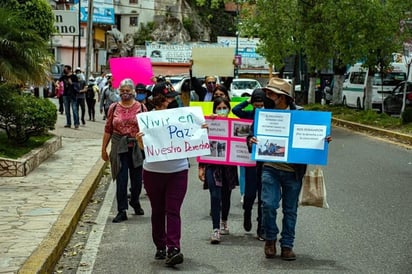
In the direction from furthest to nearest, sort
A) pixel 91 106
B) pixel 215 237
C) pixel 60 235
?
pixel 91 106, pixel 215 237, pixel 60 235

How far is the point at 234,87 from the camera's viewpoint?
38688mm

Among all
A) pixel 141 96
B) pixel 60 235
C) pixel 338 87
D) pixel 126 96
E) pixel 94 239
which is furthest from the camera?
pixel 338 87

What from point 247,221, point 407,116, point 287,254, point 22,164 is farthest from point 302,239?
point 407,116

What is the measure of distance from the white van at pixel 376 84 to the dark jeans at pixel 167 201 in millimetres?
23345

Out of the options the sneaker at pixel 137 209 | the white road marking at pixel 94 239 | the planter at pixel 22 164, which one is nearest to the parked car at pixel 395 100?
the planter at pixel 22 164

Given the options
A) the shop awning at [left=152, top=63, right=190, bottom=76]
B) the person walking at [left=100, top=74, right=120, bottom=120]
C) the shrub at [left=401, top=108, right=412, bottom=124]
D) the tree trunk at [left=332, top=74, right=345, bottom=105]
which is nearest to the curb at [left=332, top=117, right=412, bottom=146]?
the shrub at [left=401, top=108, right=412, bottom=124]

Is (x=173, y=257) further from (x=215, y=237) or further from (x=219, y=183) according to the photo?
(x=219, y=183)

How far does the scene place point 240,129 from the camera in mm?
8180

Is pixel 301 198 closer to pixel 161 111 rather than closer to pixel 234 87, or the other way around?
pixel 161 111

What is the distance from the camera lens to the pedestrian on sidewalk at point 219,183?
771cm

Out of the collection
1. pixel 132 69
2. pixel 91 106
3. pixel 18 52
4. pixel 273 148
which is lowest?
pixel 91 106

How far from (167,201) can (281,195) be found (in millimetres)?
1173

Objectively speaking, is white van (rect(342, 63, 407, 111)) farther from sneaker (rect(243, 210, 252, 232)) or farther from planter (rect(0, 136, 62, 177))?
sneaker (rect(243, 210, 252, 232))

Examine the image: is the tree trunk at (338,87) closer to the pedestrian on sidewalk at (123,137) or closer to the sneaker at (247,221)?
the pedestrian on sidewalk at (123,137)
